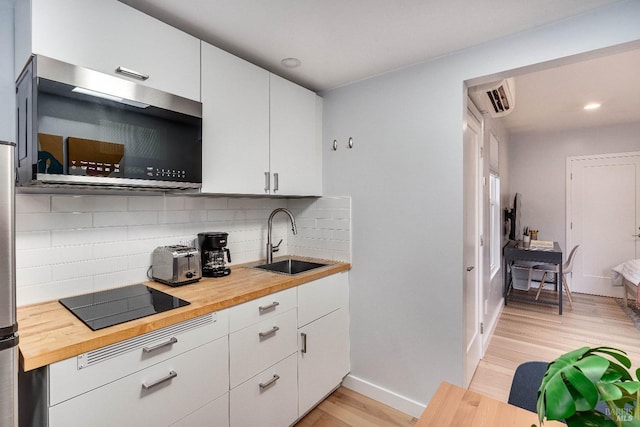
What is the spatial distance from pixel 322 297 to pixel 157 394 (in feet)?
3.63

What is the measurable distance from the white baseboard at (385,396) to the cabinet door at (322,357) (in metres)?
0.11

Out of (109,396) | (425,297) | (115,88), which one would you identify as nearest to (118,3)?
(115,88)

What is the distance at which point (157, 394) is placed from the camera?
1256mm

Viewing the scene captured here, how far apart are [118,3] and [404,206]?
71.5 inches

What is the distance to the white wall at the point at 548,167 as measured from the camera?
4738 millimetres

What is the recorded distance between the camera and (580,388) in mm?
474

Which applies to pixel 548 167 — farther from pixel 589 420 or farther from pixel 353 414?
pixel 589 420

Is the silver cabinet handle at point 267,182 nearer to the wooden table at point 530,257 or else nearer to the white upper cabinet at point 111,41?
the white upper cabinet at point 111,41

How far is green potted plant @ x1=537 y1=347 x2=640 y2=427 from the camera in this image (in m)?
0.47

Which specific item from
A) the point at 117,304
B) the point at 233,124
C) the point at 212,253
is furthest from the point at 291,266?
the point at 117,304

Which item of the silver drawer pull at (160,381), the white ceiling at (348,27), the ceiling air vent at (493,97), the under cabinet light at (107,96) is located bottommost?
the silver drawer pull at (160,381)

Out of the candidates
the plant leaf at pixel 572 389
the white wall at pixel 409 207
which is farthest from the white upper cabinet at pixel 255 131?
the plant leaf at pixel 572 389

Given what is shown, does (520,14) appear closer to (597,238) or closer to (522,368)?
(522,368)

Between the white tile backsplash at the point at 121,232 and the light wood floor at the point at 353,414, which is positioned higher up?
the white tile backsplash at the point at 121,232
